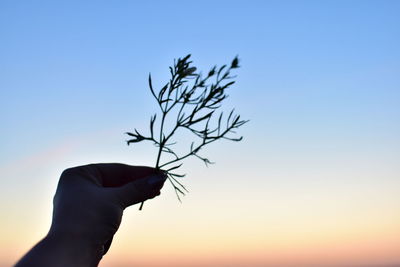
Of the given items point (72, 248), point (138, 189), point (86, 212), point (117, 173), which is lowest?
point (72, 248)

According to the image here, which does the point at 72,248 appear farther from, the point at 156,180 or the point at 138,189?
the point at 156,180

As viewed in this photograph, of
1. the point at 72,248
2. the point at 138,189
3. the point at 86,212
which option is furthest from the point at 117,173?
the point at 72,248

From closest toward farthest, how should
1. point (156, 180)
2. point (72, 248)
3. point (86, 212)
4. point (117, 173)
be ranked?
1. point (72, 248)
2. point (86, 212)
3. point (156, 180)
4. point (117, 173)

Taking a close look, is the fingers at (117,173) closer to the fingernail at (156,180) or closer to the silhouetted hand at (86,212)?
the silhouetted hand at (86,212)

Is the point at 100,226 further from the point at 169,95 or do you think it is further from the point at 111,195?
the point at 169,95

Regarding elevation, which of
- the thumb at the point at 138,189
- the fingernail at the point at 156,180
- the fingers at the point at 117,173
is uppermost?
the fingers at the point at 117,173

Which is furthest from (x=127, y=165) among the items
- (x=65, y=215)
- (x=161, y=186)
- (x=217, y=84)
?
(x=217, y=84)

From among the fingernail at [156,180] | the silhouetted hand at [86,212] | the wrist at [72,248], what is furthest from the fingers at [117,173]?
the wrist at [72,248]
